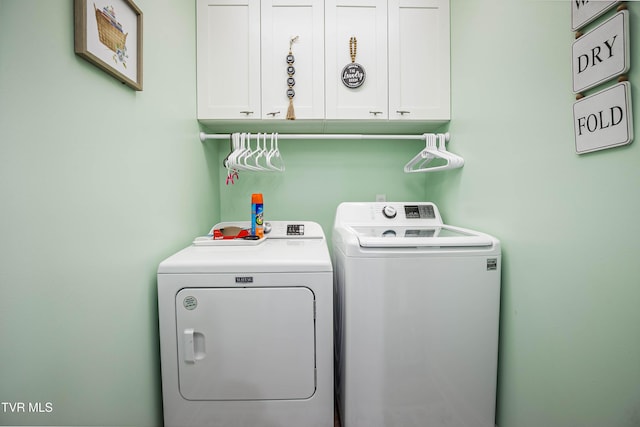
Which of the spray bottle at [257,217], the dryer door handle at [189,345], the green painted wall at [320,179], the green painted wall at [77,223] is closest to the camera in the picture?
the green painted wall at [77,223]

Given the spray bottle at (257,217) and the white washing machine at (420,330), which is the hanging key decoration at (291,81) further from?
the white washing machine at (420,330)

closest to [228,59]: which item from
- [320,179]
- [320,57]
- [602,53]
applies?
[320,57]

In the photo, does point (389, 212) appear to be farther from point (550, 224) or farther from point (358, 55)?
point (358, 55)

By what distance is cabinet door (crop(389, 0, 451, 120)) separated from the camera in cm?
166

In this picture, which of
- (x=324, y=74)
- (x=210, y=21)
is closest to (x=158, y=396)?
(x=324, y=74)

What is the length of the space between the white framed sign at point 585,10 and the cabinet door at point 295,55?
3.84 feet

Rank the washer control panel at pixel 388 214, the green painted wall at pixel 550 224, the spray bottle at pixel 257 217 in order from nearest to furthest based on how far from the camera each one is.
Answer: the green painted wall at pixel 550 224 < the spray bottle at pixel 257 217 < the washer control panel at pixel 388 214

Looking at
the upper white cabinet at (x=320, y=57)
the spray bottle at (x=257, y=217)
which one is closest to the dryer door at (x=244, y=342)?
the spray bottle at (x=257, y=217)

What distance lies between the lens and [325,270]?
110 cm

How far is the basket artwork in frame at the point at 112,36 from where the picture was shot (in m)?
0.78

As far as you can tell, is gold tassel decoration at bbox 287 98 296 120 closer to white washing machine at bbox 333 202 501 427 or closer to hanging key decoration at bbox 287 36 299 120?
hanging key decoration at bbox 287 36 299 120

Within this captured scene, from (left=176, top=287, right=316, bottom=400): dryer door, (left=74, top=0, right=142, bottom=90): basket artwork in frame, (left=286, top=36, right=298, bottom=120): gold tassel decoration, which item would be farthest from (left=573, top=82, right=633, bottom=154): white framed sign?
(left=74, top=0, right=142, bottom=90): basket artwork in frame

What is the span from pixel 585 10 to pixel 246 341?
5.57 ft

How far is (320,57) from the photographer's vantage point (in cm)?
166
